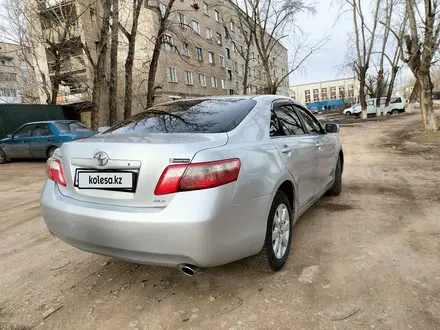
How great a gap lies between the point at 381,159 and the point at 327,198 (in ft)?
12.9

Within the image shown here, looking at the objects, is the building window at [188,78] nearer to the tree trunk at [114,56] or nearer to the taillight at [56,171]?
the tree trunk at [114,56]

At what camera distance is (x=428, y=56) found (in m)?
11.1

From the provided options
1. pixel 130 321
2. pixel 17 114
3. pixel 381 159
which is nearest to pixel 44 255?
pixel 130 321

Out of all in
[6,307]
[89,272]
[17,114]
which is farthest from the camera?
[17,114]

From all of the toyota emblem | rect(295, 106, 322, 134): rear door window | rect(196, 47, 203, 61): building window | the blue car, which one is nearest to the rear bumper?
the toyota emblem

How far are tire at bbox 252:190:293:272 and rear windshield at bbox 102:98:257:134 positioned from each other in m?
0.70

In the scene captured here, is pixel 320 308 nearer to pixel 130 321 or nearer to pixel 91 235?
pixel 130 321

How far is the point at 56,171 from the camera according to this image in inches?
95.6

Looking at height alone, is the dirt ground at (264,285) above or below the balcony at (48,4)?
below

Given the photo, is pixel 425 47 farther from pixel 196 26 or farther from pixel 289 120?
pixel 196 26

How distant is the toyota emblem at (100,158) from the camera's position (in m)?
2.08

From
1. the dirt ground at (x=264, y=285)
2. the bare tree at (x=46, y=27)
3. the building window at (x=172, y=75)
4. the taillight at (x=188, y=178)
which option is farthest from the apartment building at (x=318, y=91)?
the taillight at (x=188, y=178)

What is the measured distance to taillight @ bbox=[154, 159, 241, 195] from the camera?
1.95 meters

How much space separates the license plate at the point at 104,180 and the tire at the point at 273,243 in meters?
1.05
